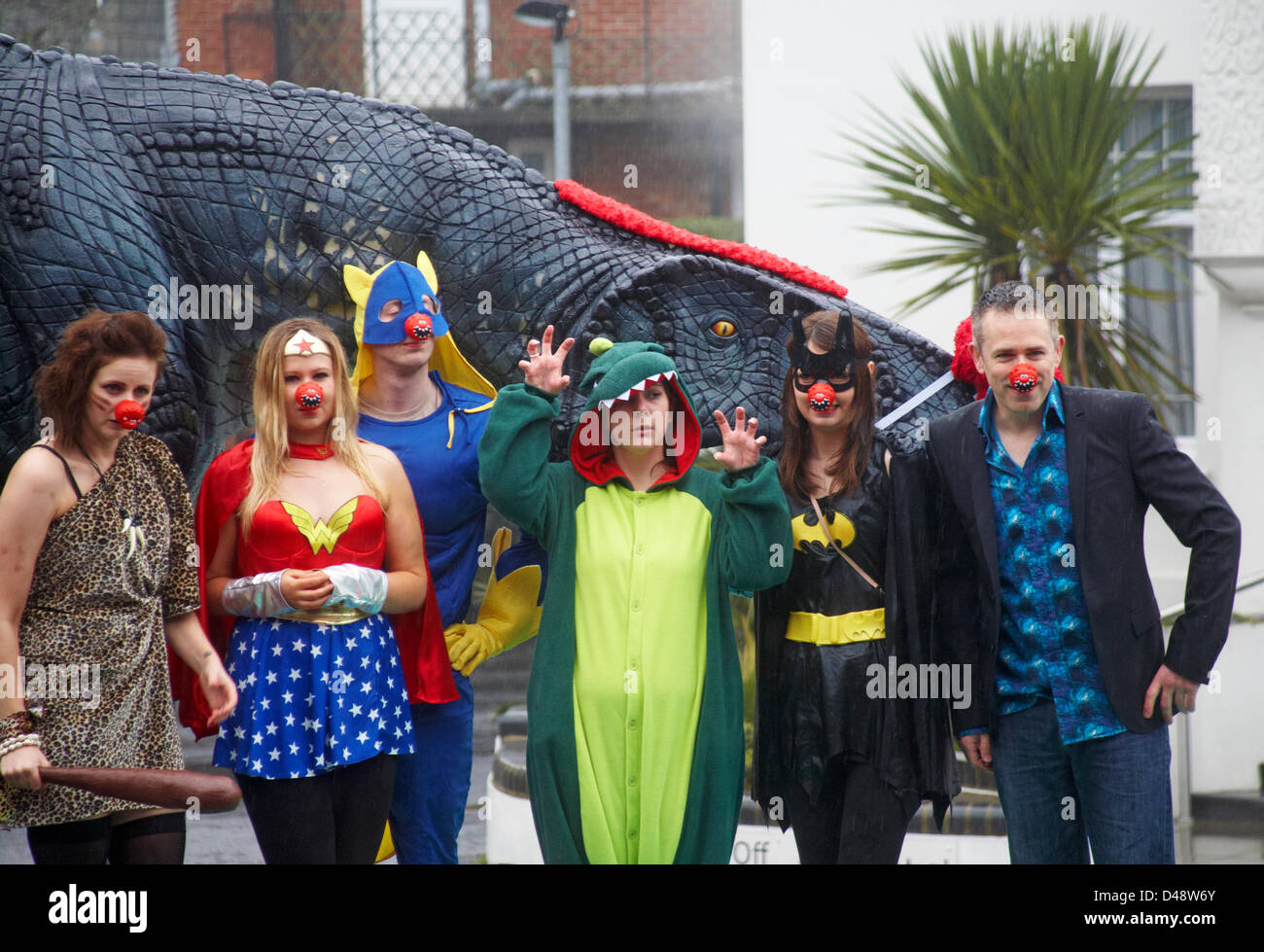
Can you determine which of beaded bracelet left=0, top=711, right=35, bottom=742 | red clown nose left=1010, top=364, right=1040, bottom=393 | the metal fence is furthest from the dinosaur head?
the metal fence

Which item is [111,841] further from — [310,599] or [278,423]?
[278,423]

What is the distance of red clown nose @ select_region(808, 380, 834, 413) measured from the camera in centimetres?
308

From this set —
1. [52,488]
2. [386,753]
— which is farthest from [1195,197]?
[52,488]

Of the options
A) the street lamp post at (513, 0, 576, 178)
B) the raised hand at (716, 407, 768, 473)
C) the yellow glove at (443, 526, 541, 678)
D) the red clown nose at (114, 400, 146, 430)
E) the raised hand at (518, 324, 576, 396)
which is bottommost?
the yellow glove at (443, 526, 541, 678)

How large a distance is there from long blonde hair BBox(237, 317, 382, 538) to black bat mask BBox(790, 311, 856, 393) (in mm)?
994

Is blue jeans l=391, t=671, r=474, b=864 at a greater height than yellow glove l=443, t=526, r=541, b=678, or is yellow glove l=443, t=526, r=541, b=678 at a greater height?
yellow glove l=443, t=526, r=541, b=678

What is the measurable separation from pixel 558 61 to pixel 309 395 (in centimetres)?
540

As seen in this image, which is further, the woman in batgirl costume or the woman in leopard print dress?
the woman in batgirl costume

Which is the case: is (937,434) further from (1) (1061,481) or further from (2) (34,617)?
(2) (34,617)

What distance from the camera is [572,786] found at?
2.98 metres

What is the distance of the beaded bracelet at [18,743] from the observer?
8.84 ft

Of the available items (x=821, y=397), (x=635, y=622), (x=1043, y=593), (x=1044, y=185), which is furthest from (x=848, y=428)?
(x=1044, y=185)

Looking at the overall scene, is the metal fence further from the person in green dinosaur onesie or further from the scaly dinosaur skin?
the person in green dinosaur onesie

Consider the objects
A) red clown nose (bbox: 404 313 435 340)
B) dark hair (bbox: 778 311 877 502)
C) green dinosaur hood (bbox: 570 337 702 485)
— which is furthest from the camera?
red clown nose (bbox: 404 313 435 340)
